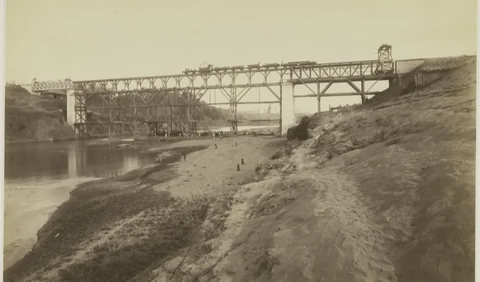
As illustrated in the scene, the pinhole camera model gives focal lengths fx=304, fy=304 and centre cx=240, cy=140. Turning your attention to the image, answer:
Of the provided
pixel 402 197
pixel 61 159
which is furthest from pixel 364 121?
pixel 61 159

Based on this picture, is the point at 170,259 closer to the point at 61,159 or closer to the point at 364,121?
the point at 364,121

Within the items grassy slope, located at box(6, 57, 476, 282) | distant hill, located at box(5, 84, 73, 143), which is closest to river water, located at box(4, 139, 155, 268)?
grassy slope, located at box(6, 57, 476, 282)

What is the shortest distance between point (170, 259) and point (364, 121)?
7.53 metres

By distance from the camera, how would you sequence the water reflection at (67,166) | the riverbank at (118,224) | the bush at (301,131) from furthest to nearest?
the bush at (301,131), the water reflection at (67,166), the riverbank at (118,224)

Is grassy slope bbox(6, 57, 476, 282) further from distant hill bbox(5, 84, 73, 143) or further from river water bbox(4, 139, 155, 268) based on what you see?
distant hill bbox(5, 84, 73, 143)

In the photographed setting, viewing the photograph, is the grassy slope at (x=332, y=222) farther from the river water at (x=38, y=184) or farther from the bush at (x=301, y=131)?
the bush at (x=301, y=131)

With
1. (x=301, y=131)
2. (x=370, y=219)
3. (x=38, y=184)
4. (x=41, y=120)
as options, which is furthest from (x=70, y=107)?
(x=370, y=219)

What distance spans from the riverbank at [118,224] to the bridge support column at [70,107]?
29.7 metres

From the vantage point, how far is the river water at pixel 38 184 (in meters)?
7.31

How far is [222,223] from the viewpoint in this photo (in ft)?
21.4

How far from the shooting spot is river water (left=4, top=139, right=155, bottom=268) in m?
7.31

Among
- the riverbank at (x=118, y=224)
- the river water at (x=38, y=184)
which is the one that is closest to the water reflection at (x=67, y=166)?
the river water at (x=38, y=184)

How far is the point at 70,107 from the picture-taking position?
3853cm

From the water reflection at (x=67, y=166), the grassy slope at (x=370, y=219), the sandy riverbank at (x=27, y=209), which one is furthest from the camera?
the water reflection at (x=67, y=166)
